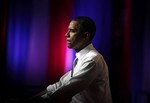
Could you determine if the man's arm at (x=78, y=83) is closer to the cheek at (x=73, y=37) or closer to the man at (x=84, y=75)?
the man at (x=84, y=75)

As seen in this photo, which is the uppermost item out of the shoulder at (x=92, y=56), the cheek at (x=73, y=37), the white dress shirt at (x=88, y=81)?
the cheek at (x=73, y=37)

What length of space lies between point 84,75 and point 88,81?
0.05 m

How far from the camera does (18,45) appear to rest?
2188 millimetres

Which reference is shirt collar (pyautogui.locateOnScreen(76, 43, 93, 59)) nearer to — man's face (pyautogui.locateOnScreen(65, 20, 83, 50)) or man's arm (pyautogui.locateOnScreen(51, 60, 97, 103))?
man's face (pyautogui.locateOnScreen(65, 20, 83, 50))

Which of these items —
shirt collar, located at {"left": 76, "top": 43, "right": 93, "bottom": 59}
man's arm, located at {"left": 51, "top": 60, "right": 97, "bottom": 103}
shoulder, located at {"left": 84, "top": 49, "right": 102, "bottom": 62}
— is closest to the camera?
man's arm, located at {"left": 51, "top": 60, "right": 97, "bottom": 103}

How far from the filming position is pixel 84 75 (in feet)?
→ 5.15

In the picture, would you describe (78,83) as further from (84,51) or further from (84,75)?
(84,51)

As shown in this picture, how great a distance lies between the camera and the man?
5.02 feet

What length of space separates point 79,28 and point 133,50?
1.82ft

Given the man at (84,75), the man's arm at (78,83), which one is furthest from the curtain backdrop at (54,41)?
the man's arm at (78,83)

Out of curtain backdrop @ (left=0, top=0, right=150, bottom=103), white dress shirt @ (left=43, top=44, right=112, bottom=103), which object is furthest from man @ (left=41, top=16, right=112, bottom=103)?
curtain backdrop @ (left=0, top=0, right=150, bottom=103)

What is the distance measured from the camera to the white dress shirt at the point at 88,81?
1.54m

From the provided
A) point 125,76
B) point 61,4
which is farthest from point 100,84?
point 61,4

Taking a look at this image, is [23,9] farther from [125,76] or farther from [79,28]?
[125,76]
